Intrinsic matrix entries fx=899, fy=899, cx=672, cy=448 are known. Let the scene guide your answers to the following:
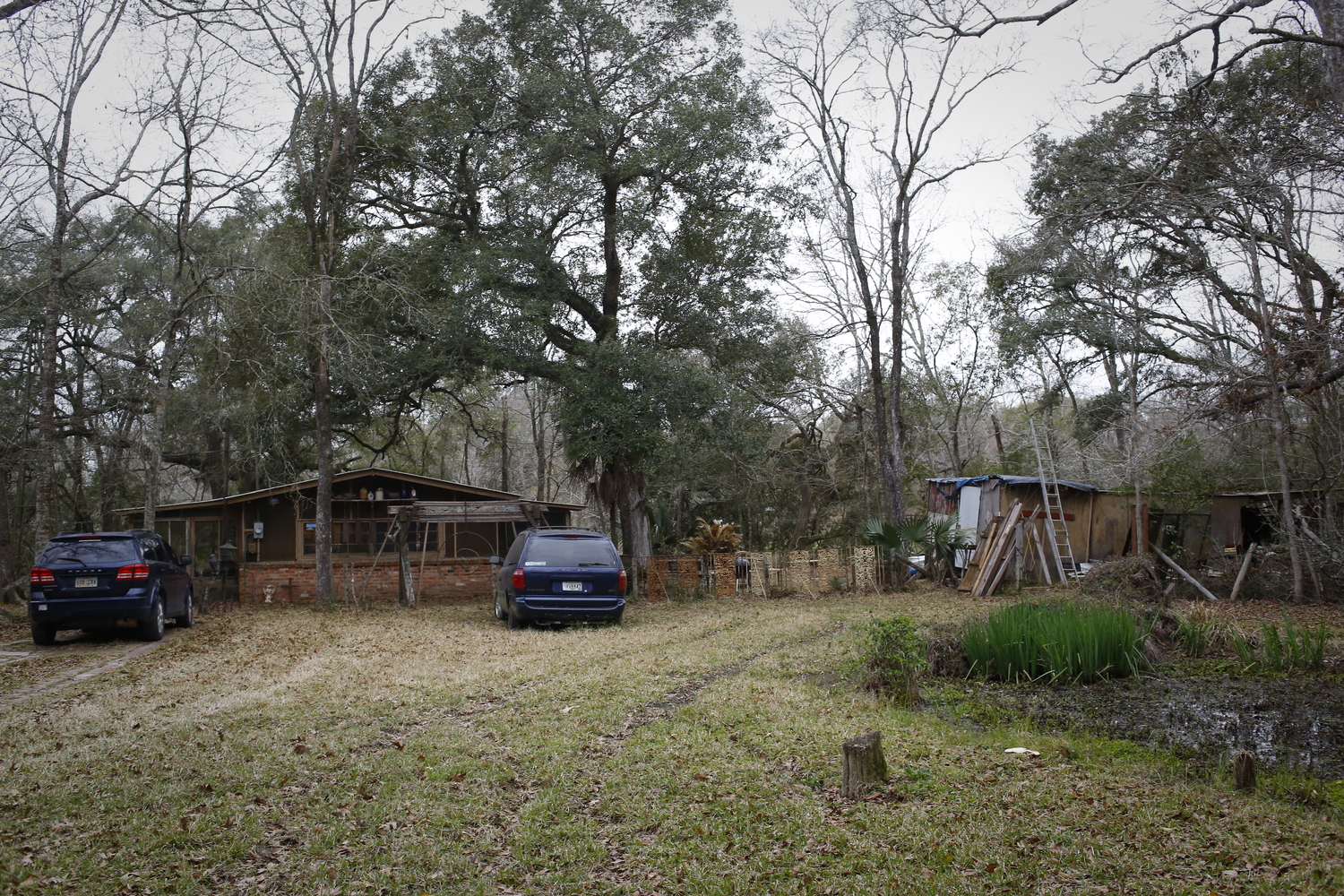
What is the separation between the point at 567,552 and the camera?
13219 mm

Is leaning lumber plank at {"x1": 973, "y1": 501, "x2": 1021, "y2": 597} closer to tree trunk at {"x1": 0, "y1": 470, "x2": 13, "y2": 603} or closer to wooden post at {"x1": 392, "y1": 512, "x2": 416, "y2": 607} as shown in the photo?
wooden post at {"x1": 392, "y1": 512, "x2": 416, "y2": 607}

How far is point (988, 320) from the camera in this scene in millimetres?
27625

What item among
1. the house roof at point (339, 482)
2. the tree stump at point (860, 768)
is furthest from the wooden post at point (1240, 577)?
the house roof at point (339, 482)

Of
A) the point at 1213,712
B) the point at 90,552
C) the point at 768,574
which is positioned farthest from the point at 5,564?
the point at 1213,712

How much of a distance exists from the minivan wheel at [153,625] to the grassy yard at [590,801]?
404 centimetres

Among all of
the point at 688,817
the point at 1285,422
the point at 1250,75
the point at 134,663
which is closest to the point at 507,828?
the point at 688,817

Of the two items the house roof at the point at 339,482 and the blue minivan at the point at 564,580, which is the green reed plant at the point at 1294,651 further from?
the house roof at the point at 339,482

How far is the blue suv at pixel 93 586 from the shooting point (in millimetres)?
11742

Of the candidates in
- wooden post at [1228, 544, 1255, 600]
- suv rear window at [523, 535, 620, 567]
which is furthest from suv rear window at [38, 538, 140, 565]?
wooden post at [1228, 544, 1255, 600]

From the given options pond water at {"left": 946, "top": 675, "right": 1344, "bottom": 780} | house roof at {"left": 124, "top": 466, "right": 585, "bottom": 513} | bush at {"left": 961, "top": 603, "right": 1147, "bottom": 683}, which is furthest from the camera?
house roof at {"left": 124, "top": 466, "right": 585, "bottom": 513}

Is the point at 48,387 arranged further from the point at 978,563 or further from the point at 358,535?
the point at 978,563

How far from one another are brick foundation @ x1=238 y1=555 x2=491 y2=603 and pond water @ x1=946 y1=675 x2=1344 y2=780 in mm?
15520

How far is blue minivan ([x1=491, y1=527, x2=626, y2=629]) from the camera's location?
13016 millimetres

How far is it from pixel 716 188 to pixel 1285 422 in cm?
1190
